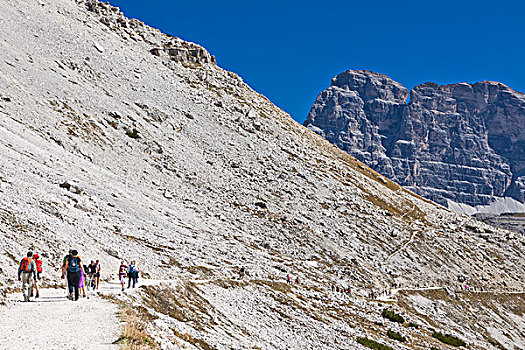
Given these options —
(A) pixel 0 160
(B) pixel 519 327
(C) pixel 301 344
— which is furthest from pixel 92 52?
(B) pixel 519 327

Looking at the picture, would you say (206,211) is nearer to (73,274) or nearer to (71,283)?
(71,283)

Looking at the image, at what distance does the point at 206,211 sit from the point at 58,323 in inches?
1741

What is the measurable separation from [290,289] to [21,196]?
79.4 ft

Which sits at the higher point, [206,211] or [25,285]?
[206,211]

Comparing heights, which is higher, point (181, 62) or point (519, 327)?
point (181, 62)

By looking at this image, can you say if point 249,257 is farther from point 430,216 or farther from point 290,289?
point 430,216

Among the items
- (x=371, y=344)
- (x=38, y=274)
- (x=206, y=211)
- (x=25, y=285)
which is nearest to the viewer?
(x=25, y=285)

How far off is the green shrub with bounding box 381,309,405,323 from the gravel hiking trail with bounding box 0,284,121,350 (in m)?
33.6

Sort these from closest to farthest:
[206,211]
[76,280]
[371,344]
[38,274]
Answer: [76,280]
[38,274]
[371,344]
[206,211]

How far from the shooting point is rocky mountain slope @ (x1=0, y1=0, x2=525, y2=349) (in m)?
33.2

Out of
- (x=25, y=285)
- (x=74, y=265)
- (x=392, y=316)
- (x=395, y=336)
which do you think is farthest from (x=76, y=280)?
(x=392, y=316)

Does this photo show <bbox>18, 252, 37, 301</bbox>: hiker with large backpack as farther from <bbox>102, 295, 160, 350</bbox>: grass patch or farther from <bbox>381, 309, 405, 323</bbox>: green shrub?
<bbox>381, 309, 405, 323</bbox>: green shrub

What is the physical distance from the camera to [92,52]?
92188mm

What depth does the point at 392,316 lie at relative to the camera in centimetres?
4862
